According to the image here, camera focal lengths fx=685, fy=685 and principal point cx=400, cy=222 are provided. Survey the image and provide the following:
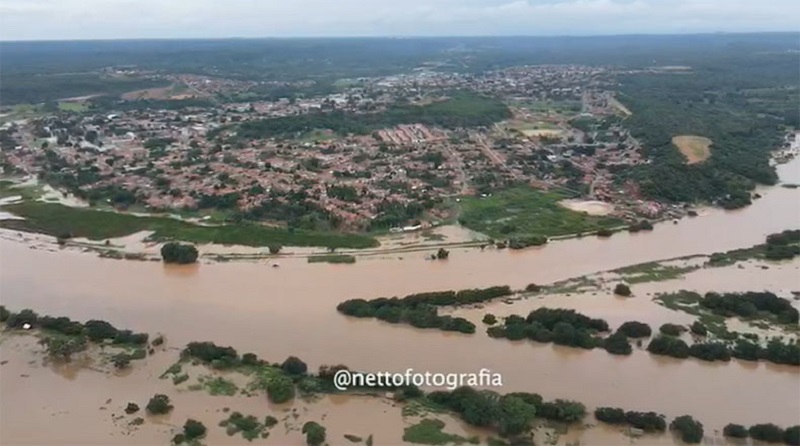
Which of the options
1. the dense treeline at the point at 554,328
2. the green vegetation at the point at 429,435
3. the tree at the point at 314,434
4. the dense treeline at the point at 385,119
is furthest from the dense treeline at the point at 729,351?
the dense treeline at the point at 385,119

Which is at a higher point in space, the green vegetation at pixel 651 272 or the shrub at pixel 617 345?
the green vegetation at pixel 651 272

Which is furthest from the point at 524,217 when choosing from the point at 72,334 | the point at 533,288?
the point at 72,334

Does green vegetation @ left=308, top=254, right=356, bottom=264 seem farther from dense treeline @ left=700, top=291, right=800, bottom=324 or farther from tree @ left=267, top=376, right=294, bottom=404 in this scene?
dense treeline @ left=700, top=291, right=800, bottom=324

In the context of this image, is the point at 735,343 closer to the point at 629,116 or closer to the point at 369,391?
the point at 369,391

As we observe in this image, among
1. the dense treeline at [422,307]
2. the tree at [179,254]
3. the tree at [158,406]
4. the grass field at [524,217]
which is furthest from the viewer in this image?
the grass field at [524,217]

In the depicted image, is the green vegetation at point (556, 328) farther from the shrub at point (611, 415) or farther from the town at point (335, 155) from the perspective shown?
the town at point (335, 155)

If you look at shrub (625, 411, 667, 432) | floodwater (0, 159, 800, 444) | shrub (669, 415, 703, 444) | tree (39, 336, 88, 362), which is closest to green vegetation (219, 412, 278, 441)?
floodwater (0, 159, 800, 444)

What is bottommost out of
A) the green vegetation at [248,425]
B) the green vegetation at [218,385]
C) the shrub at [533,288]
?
the green vegetation at [248,425]
